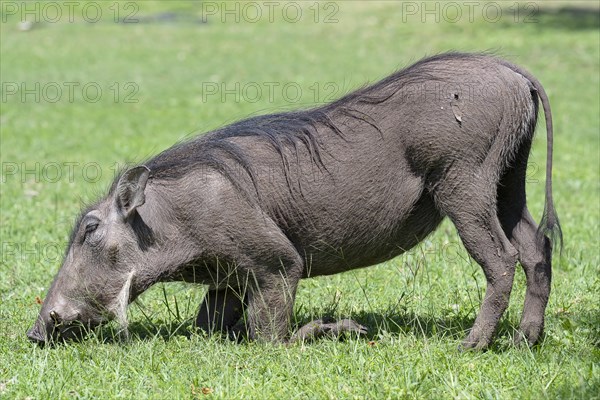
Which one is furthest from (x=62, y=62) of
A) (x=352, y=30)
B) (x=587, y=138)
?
(x=587, y=138)

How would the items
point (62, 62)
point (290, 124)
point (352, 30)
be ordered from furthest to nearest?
1. point (352, 30)
2. point (62, 62)
3. point (290, 124)

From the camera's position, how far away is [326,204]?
4.77 meters

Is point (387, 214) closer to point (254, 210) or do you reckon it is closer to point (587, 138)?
point (254, 210)

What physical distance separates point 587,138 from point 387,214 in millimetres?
7652

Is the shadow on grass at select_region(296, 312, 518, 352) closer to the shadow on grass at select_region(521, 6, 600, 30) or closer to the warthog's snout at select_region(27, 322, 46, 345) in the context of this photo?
the warthog's snout at select_region(27, 322, 46, 345)

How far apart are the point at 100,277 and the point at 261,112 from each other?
9351 millimetres

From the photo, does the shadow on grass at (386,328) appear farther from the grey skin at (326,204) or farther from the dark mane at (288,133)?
the dark mane at (288,133)

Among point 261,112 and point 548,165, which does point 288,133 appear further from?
point 261,112

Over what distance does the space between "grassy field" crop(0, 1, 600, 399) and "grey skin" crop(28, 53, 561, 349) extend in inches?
9.4

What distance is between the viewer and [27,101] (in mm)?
14742

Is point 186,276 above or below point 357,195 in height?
below

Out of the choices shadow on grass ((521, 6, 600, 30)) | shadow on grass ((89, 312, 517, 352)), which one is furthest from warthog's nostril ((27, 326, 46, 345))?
shadow on grass ((521, 6, 600, 30))

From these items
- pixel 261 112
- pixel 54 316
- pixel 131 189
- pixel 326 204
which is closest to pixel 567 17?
pixel 261 112

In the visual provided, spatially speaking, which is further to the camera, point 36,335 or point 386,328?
point 386,328
